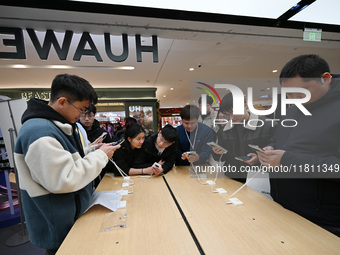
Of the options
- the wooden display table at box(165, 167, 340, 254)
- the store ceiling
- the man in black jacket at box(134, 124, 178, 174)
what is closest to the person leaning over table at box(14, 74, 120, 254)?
the wooden display table at box(165, 167, 340, 254)

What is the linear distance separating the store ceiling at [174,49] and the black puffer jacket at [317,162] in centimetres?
189

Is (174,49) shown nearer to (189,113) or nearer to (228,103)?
(189,113)

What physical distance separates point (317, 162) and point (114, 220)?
1249 mm

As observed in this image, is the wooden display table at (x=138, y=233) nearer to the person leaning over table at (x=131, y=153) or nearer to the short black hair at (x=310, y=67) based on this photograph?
the person leaning over table at (x=131, y=153)

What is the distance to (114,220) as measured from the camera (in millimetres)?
1089

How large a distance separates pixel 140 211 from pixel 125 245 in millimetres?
327

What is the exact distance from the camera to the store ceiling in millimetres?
2057

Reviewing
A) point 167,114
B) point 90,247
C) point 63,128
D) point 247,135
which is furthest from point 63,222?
point 167,114

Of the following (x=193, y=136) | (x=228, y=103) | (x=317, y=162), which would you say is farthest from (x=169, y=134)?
(x=317, y=162)

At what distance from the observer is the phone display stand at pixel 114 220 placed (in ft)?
3.33

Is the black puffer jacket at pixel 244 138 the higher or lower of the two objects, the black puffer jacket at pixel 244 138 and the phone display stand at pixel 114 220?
the higher

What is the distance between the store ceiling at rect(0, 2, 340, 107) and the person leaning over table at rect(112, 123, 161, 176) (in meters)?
1.42

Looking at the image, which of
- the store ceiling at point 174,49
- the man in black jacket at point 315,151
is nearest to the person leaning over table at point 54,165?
the man in black jacket at point 315,151

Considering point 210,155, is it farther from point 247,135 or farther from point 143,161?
point 143,161
